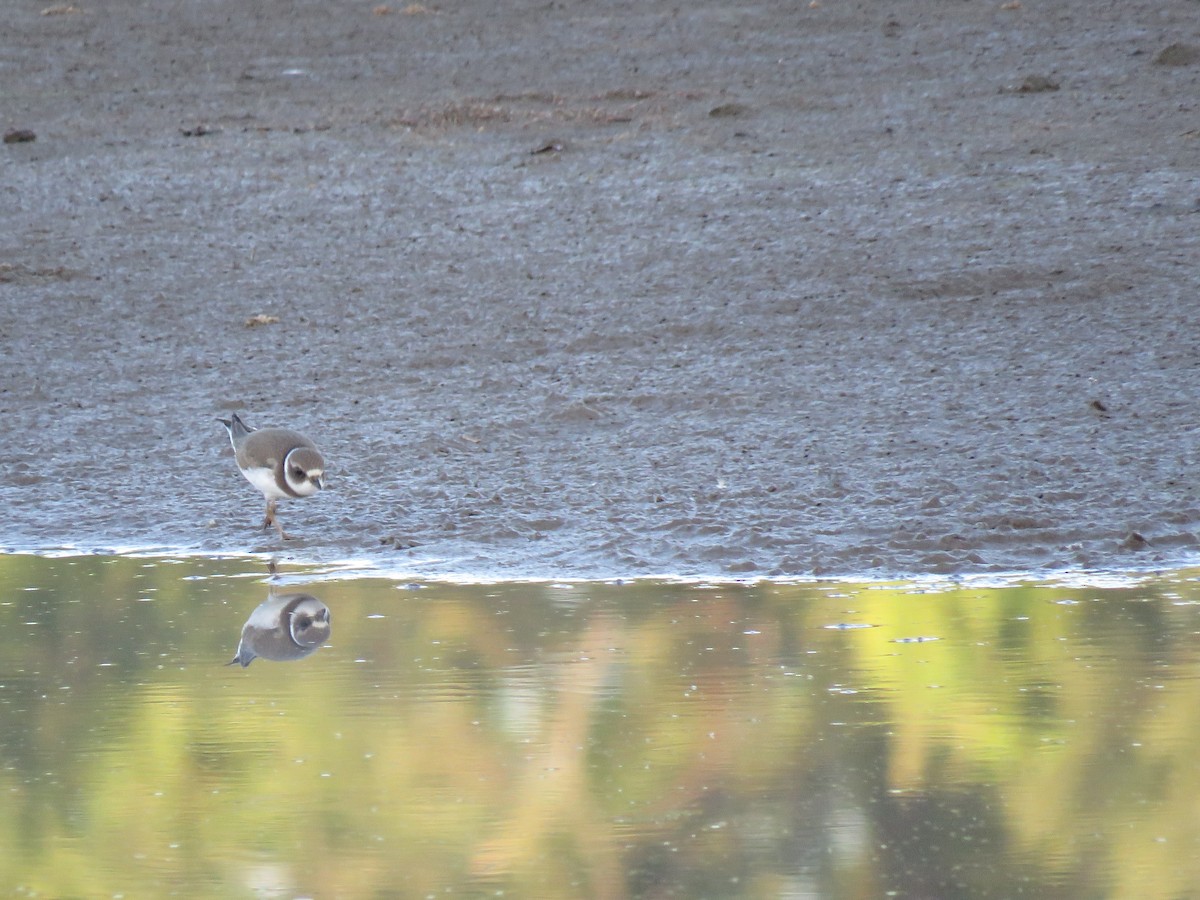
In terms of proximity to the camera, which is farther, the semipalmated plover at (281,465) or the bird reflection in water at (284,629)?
the semipalmated plover at (281,465)

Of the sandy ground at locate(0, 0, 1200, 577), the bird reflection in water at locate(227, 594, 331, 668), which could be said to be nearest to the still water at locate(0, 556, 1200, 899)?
the bird reflection in water at locate(227, 594, 331, 668)

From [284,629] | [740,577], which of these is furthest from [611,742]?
[740,577]

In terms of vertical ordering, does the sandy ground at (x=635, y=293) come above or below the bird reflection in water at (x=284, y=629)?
above

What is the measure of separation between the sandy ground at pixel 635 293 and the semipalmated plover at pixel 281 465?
0.21 m

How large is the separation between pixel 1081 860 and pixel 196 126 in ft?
39.5

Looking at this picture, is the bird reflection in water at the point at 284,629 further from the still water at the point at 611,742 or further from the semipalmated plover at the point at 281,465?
the semipalmated plover at the point at 281,465

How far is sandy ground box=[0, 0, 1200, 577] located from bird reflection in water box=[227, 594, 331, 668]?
0.64 metres

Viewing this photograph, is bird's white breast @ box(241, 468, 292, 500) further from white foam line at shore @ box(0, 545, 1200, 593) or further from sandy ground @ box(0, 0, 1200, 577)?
white foam line at shore @ box(0, 545, 1200, 593)

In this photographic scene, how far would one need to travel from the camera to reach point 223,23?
18.6m

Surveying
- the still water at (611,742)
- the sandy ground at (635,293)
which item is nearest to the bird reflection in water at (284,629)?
the still water at (611,742)

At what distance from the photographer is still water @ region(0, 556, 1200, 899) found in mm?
3641

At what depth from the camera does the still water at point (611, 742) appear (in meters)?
3.64

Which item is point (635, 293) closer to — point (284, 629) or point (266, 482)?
point (266, 482)

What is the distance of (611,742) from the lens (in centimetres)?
442
